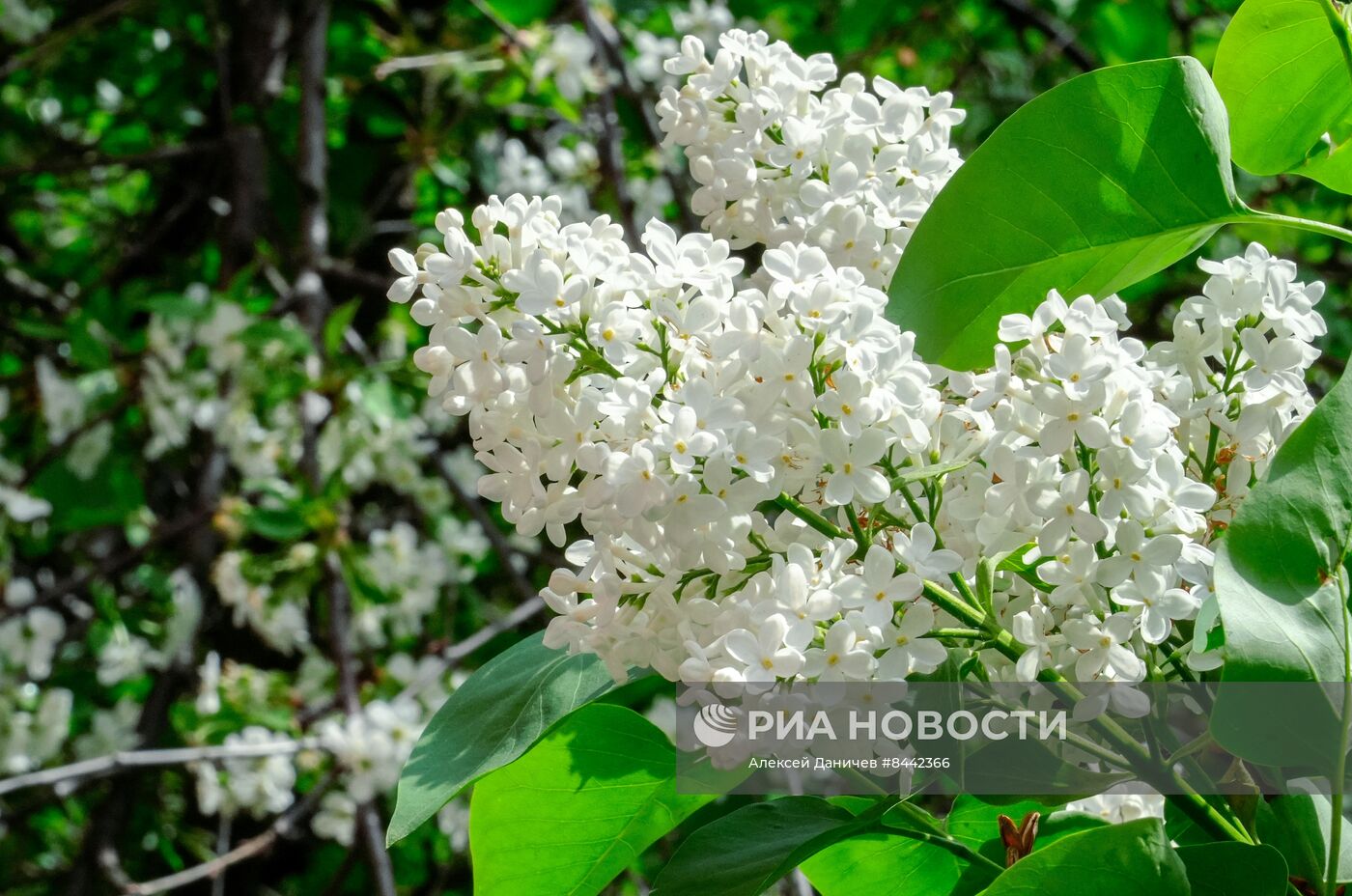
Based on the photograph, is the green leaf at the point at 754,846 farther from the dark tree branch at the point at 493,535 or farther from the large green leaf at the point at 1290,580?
the dark tree branch at the point at 493,535

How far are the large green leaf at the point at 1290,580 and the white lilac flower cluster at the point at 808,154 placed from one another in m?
0.19

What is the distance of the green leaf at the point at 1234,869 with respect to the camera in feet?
1.41

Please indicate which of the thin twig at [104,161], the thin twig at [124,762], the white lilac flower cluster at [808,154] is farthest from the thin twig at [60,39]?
the white lilac flower cluster at [808,154]

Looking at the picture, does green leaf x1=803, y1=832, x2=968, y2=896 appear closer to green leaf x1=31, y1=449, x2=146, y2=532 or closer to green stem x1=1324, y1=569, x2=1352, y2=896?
green stem x1=1324, y1=569, x2=1352, y2=896

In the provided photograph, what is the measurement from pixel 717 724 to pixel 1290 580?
22cm

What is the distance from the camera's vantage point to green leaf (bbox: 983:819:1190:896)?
43 centimetres

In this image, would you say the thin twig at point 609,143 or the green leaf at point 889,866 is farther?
the thin twig at point 609,143

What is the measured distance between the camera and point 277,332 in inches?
67.1

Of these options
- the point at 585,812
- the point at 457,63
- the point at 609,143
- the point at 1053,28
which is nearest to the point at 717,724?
the point at 585,812

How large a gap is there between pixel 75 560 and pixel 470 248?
2.08m

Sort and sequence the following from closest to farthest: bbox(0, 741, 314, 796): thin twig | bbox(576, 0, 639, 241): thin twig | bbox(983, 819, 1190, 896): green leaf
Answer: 1. bbox(983, 819, 1190, 896): green leaf
2. bbox(0, 741, 314, 796): thin twig
3. bbox(576, 0, 639, 241): thin twig

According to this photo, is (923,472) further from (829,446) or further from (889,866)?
(889,866)

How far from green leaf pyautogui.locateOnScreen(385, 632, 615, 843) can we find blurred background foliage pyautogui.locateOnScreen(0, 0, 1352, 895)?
41.4 inches

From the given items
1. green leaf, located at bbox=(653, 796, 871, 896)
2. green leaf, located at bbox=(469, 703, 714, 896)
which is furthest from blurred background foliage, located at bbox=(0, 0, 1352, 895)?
green leaf, located at bbox=(653, 796, 871, 896)
